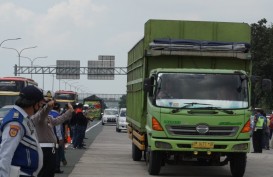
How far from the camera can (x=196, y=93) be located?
619 inches

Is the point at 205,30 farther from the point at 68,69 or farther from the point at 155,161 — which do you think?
the point at 68,69

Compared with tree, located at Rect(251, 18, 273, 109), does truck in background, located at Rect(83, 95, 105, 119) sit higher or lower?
lower

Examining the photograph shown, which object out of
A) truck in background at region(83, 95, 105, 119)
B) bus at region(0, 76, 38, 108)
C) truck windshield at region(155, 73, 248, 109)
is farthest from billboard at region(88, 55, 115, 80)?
truck windshield at region(155, 73, 248, 109)

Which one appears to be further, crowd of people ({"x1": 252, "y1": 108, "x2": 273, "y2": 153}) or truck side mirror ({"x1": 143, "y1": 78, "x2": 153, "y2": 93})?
crowd of people ({"x1": 252, "y1": 108, "x2": 273, "y2": 153})

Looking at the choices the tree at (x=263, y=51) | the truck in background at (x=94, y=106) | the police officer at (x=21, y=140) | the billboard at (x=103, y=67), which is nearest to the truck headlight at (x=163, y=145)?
the police officer at (x=21, y=140)

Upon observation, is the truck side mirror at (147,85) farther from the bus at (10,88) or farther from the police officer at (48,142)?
the bus at (10,88)

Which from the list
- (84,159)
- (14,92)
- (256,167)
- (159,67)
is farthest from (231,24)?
(14,92)

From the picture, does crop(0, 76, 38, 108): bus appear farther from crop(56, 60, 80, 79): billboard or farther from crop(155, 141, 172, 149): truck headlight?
crop(56, 60, 80, 79): billboard

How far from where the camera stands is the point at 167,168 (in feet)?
61.5

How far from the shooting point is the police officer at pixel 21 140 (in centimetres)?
565

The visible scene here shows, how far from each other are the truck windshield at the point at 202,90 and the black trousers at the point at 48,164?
14.6 feet

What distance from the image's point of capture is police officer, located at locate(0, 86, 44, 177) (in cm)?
565

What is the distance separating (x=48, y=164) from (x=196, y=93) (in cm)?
519

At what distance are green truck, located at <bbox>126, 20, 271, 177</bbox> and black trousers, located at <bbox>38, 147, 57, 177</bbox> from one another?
4284 millimetres
